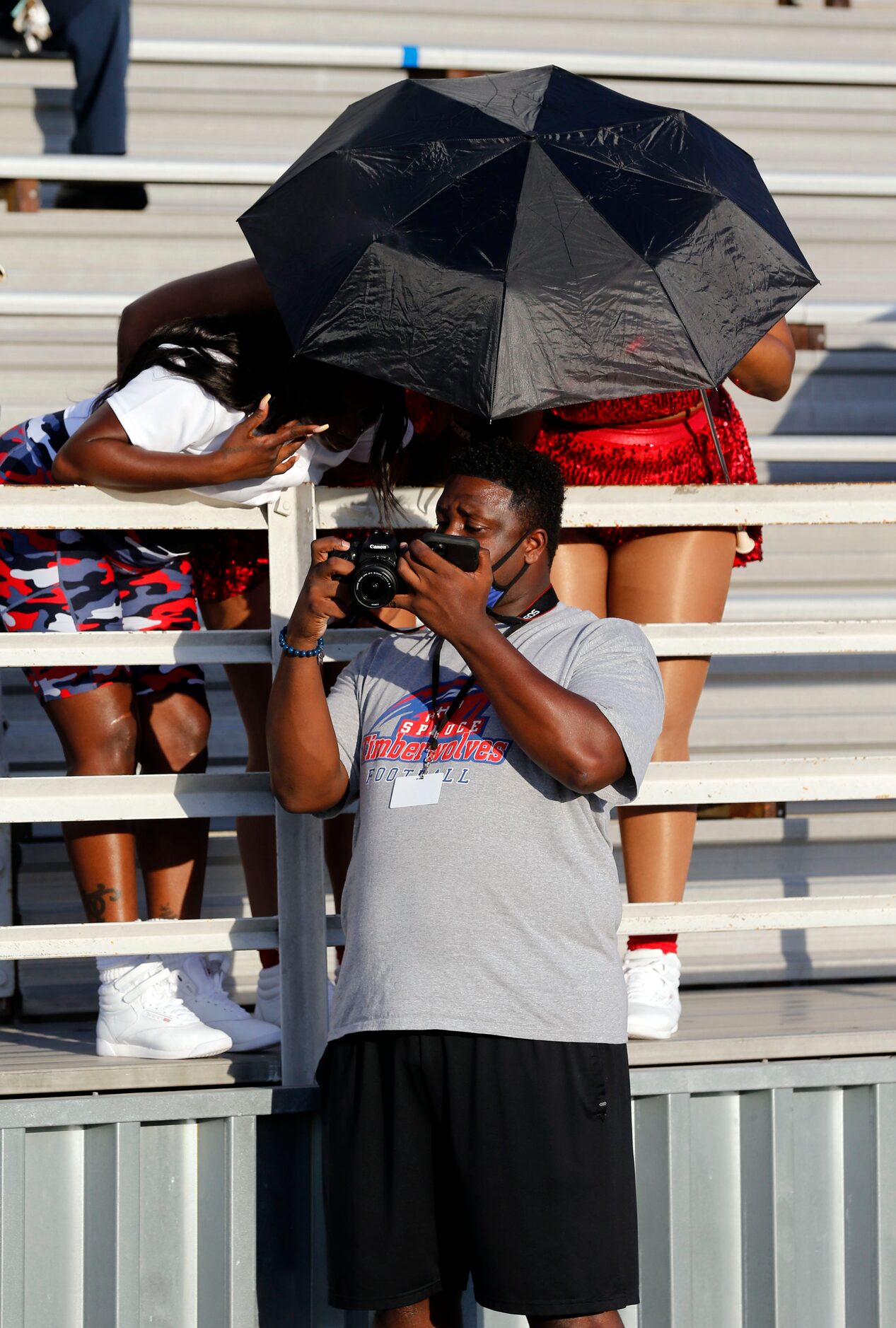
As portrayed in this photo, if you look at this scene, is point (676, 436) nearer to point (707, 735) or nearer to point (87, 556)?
point (87, 556)

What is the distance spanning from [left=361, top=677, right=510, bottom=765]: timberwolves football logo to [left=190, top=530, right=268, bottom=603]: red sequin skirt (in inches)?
30.0

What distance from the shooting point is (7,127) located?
5184mm

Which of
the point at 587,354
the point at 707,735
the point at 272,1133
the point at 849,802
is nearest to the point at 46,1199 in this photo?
the point at 272,1133

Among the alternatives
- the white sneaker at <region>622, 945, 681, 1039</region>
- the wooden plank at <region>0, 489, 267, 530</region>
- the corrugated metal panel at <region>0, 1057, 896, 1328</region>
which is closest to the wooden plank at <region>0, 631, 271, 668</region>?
the wooden plank at <region>0, 489, 267, 530</region>

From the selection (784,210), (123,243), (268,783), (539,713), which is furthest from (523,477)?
(784,210)

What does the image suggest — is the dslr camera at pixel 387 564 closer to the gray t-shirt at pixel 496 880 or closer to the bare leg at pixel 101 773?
the gray t-shirt at pixel 496 880

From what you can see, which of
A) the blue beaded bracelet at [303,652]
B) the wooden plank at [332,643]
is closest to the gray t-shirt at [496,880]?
the blue beaded bracelet at [303,652]

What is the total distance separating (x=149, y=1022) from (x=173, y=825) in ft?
1.32

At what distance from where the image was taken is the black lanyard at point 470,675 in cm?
226

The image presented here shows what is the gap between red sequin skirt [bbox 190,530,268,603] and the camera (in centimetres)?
299

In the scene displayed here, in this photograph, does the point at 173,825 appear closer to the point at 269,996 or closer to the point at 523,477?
the point at 269,996

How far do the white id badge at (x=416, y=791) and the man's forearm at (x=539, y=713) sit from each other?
0.58 ft

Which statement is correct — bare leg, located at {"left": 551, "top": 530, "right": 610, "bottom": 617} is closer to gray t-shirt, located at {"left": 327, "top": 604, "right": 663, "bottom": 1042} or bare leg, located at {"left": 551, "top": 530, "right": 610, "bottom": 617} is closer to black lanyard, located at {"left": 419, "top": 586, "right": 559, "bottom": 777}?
black lanyard, located at {"left": 419, "top": 586, "right": 559, "bottom": 777}

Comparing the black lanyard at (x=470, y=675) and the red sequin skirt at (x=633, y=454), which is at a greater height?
the red sequin skirt at (x=633, y=454)
